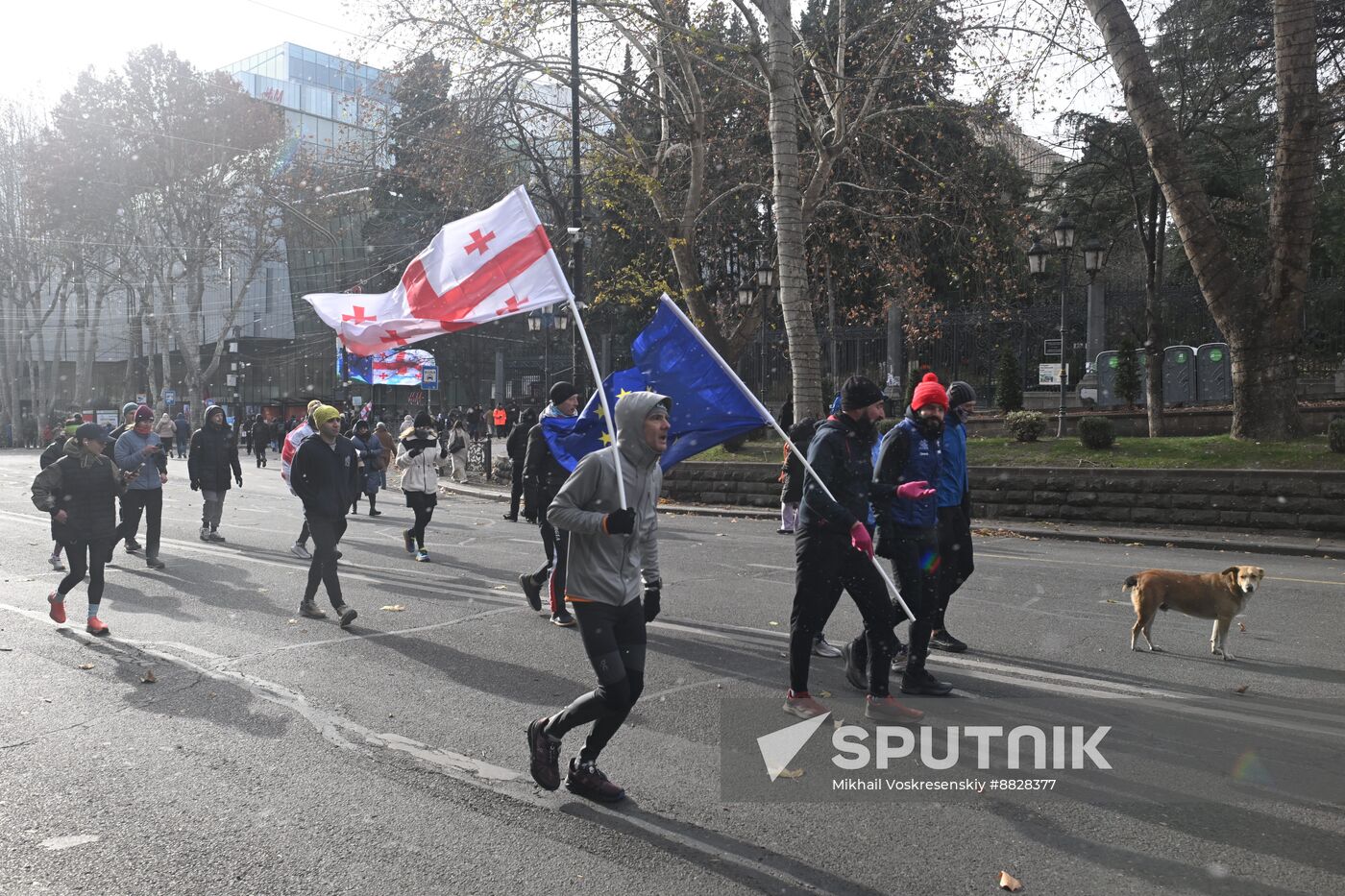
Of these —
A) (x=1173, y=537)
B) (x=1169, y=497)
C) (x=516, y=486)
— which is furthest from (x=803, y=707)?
(x=1169, y=497)

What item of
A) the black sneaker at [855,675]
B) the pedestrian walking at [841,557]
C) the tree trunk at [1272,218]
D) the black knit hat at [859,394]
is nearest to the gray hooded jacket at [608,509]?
the pedestrian walking at [841,557]

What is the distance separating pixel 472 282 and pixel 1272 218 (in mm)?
14461

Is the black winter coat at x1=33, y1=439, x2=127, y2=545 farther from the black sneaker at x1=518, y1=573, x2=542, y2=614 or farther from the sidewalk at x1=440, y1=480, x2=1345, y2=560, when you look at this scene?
the sidewalk at x1=440, y1=480, x2=1345, y2=560

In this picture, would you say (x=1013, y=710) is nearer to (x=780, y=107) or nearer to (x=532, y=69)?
(x=780, y=107)

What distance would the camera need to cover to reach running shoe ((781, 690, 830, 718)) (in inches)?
216

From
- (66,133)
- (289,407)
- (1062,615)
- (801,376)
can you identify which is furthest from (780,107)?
(289,407)

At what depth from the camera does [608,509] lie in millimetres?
4484

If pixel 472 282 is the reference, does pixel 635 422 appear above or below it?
below

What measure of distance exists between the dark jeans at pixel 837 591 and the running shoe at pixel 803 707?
250 millimetres

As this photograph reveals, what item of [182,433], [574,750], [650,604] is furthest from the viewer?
[182,433]

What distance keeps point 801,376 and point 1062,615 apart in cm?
1071

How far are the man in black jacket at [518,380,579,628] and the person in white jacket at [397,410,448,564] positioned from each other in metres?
3.79

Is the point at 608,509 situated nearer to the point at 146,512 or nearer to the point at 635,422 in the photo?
the point at 635,422

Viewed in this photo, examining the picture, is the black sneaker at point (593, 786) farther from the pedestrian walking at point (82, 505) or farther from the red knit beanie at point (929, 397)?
the pedestrian walking at point (82, 505)
